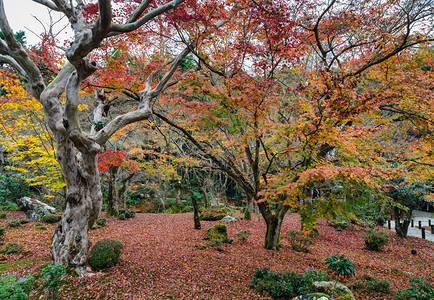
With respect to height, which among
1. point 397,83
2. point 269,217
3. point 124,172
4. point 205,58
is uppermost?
point 205,58

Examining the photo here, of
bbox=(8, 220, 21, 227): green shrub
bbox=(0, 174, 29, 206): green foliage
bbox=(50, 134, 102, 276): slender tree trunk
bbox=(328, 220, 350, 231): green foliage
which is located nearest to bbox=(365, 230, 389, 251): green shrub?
bbox=(328, 220, 350, 231): green foliage

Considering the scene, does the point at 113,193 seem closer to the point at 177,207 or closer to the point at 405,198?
the point at 177,207

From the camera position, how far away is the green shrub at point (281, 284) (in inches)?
176

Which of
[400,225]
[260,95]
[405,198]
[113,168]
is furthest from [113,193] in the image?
[400,225]

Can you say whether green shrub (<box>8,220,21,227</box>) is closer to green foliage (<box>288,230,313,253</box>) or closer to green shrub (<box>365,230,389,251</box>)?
green foliage (<box>288,230,313,253</box>)

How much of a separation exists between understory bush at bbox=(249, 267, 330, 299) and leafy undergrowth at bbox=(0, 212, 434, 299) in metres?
0.27

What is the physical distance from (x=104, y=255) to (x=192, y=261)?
2317mm

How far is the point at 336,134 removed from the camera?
4.80 m

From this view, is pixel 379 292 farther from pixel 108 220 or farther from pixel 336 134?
pixel 108 220

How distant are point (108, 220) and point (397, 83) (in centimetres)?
1297

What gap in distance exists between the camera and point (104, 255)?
5.18 metres

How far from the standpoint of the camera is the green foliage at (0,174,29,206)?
13961mm

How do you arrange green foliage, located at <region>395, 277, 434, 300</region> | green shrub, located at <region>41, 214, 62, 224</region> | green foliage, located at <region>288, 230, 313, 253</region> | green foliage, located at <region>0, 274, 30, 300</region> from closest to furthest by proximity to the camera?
green foliage, located at <region>0, 274, 30, 300</region> → green foliage, located at <region>395, 277, 434, 300</region> → green foliage, located at <region>288, 230, 313, 253</region> → green shrub, located at <region>41, 214, 62, 224</region>

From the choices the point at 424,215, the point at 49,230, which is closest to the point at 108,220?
the point at 49,230
